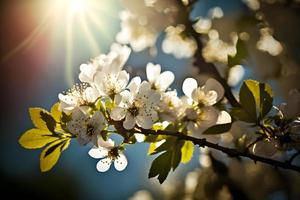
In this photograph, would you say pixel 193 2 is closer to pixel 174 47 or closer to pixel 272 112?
pixel 174 47

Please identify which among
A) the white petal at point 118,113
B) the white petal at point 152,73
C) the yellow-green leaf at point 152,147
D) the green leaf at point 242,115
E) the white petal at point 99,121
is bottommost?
the green leaf at point 242,115

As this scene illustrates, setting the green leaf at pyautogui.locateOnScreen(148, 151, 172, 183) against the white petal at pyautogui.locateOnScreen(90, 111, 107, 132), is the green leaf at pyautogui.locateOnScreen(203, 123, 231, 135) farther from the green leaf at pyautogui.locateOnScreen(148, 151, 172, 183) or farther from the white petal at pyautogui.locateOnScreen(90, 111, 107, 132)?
the white petal at pyautogui.locateOnScreen(90, 111, 107, 132)

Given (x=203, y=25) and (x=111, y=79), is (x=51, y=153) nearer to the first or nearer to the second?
(x=111, y=79)

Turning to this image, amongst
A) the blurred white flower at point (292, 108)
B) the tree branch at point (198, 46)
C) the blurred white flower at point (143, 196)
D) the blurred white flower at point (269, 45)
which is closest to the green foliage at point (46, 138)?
the blurred white flower at point (292, 108)

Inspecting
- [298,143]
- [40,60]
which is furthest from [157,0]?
[40,60]

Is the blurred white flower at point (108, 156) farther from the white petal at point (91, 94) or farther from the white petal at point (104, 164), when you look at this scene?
the white petal at point (91, 94)
